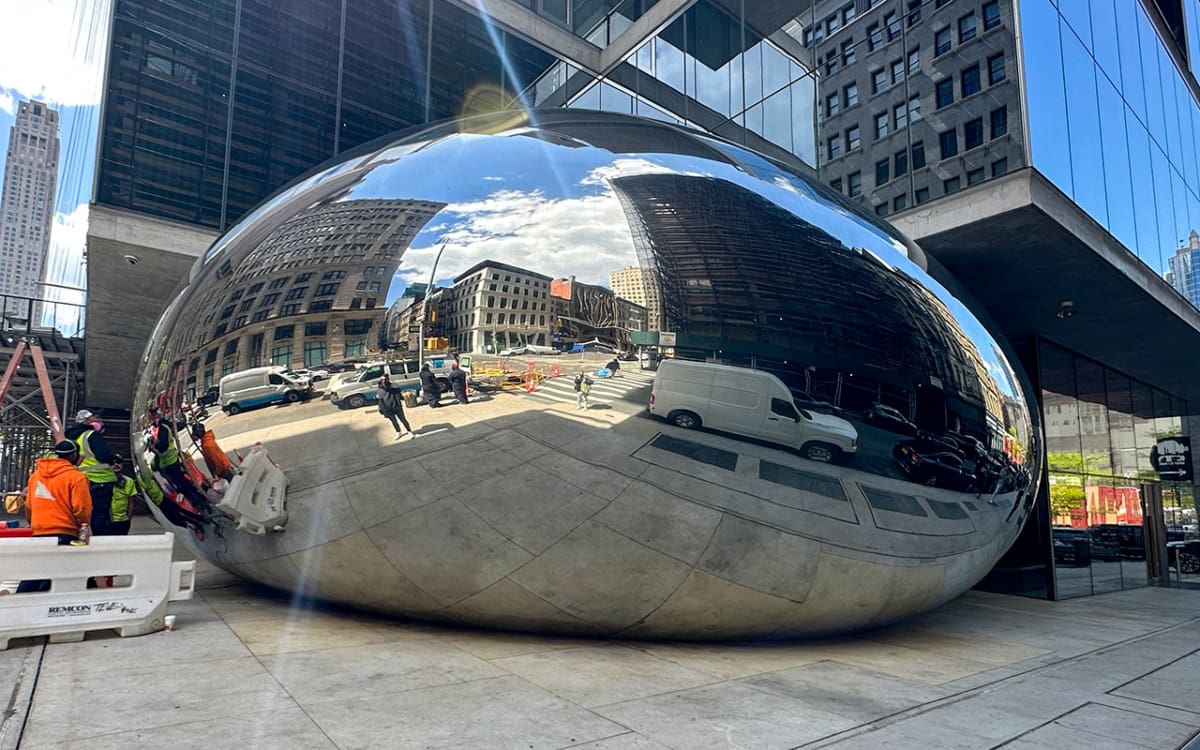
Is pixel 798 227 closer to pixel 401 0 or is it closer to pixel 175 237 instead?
pixel 175 237

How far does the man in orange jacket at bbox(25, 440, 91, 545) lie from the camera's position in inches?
207

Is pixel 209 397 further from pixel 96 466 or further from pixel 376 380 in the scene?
pixel 96 466

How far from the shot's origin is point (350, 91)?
13.5 m

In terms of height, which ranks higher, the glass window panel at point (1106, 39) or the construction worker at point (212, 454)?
the glass window panel at point (1106, 39)

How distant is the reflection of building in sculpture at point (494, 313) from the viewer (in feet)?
14.4

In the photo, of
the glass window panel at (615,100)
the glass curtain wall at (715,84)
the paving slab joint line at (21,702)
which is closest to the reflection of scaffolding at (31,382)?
the paving slab joint line at (21,702)

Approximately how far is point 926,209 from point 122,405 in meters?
23.4

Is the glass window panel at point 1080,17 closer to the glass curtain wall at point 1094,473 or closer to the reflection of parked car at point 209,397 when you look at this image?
the glass curtain wall at point 1094,473

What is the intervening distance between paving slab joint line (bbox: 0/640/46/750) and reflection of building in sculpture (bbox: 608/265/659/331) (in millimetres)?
3616

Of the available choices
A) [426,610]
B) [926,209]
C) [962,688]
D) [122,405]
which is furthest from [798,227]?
[122,405]

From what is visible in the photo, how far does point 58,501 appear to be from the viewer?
5312 mm

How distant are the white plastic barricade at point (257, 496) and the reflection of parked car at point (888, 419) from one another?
4.02 metres

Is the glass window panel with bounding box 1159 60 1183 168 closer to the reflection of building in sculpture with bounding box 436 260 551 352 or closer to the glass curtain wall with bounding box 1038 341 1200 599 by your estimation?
the glass curtain wall with bounding box 1038 341 1200 599

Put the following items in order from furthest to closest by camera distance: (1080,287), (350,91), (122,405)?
(122,405)
(350,91)
(1080,287)
